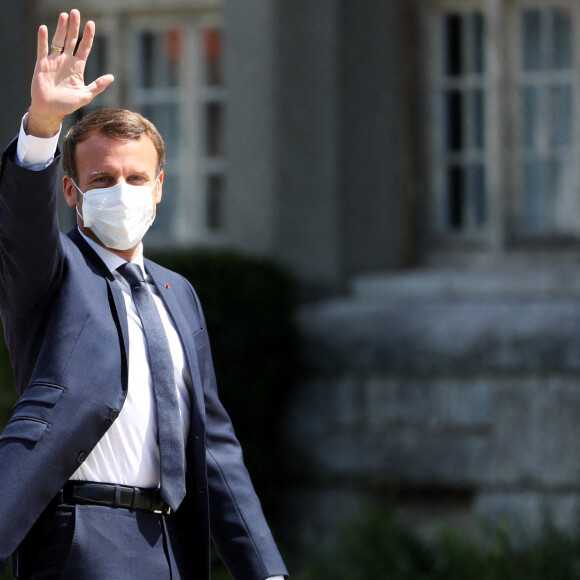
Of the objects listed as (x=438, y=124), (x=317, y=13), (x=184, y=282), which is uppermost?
(x=317, y=13)

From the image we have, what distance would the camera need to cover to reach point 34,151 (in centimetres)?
308

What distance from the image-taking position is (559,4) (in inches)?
346

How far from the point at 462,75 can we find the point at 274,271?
1979 millimetres

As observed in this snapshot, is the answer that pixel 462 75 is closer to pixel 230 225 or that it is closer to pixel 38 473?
pixel 230 225

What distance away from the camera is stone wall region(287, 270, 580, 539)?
7809mm

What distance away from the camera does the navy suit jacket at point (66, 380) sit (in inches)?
122

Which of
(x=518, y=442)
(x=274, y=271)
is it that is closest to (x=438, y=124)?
(x=274, y=271)

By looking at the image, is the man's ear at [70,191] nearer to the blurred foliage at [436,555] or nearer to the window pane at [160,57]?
the blurred foliage at [436,555]

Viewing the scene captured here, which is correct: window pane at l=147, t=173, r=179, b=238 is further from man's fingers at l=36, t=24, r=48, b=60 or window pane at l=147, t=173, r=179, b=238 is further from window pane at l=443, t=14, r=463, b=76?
man's fingers at l=36, t=24, r=48, b=60

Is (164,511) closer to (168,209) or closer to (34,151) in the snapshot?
(34,151)

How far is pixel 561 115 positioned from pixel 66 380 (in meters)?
6.27

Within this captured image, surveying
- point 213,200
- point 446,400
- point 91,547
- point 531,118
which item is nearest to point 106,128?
point 91,547

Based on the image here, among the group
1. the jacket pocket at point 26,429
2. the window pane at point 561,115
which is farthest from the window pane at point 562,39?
the jacket pocket at point 26,429

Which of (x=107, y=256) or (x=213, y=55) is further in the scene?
(x=213, y=55)
